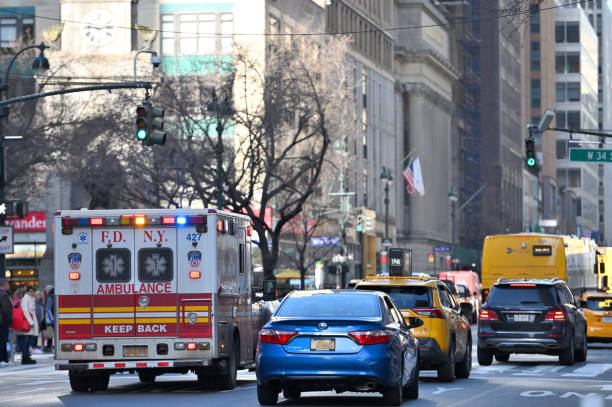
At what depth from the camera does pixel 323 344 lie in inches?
681

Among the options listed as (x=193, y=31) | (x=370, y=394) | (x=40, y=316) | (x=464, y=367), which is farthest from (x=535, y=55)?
(x=370, y=394)

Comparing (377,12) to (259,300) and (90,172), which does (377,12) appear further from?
(259,300)

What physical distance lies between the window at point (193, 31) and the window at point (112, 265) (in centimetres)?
5006

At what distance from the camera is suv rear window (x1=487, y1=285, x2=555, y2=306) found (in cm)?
2805

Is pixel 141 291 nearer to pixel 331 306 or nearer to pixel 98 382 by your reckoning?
pixel 98 382

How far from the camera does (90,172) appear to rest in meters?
51.1

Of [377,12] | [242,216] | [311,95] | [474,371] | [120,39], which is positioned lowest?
[474,371]

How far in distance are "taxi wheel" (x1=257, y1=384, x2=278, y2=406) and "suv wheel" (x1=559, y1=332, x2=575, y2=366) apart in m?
11.2

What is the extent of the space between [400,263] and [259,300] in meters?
16.4

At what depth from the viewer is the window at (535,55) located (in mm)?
179750

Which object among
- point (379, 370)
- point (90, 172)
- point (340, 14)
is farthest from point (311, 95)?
point (340, 14)

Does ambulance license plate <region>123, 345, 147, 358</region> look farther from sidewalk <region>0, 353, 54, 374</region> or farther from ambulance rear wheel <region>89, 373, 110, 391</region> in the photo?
sidewalk <region>0, 353, 54, 374</region>

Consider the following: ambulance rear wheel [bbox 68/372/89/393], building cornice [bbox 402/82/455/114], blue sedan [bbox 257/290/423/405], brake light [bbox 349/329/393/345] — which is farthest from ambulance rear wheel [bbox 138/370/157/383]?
building cornice [bbox 402/82/455/114]

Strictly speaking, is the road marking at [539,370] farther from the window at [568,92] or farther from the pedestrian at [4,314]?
the window at [568,92]
